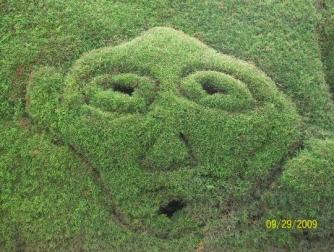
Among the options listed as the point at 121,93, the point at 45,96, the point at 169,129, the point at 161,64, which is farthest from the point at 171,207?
the point at 45,96

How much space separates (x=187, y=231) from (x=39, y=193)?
1753 millimetres

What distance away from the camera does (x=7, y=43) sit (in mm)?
6695

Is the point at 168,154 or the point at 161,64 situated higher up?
the point at 161,64

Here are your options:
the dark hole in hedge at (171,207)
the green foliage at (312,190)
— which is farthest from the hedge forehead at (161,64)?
the dark hole in hedge at (171,207)

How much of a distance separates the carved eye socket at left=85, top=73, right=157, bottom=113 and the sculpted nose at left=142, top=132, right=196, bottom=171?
461mm

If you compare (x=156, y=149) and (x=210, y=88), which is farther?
(x=210, y=88)

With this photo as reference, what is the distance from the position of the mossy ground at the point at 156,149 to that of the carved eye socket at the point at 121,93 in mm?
13

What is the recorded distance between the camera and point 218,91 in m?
6.29

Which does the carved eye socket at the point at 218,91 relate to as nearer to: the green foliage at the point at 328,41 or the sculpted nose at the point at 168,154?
the sculpted nose at the point at 168,154

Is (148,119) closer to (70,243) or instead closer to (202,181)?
(202,181)

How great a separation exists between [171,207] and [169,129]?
898mm

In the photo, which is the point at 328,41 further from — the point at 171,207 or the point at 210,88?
the point at 171,207

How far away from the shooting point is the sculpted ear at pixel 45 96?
6.28m

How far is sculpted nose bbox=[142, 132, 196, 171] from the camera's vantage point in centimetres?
597
